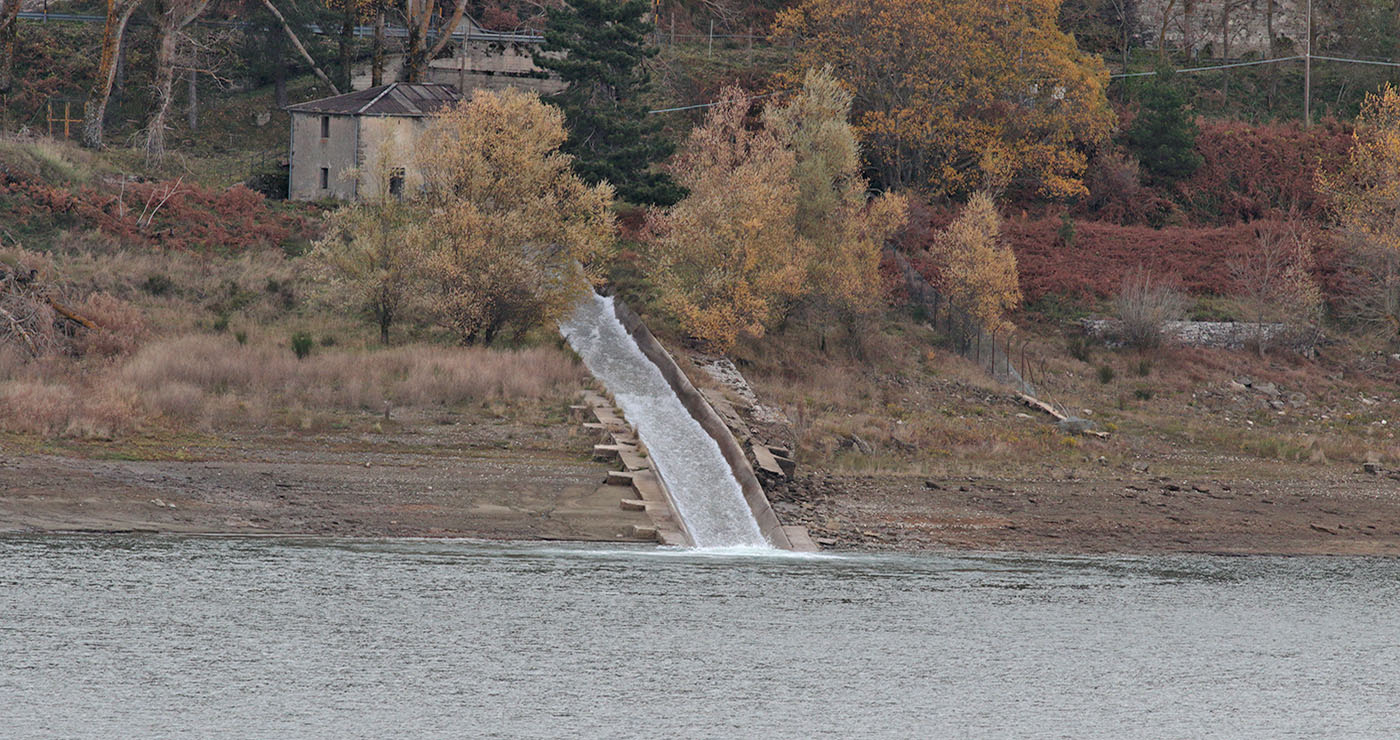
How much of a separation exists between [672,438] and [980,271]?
2074cm

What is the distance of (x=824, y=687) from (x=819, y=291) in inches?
1213

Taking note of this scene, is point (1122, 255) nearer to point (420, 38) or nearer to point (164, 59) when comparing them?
point (420, 38)

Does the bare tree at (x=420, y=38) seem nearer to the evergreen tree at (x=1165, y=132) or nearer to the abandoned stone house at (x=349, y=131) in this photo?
the abandoned stone house at (x=349, y=131)

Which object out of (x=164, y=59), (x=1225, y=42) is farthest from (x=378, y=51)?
(x=1225, y=42)

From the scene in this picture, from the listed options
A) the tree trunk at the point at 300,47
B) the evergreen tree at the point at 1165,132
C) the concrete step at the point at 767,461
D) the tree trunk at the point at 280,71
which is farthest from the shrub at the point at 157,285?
the evergreen tree at the point at 1165,132

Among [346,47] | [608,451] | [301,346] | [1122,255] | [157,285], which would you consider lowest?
[608,451]

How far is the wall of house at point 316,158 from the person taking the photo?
67.7 metres

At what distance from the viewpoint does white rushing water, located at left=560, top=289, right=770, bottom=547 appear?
38.5 m

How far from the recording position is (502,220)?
167 feet

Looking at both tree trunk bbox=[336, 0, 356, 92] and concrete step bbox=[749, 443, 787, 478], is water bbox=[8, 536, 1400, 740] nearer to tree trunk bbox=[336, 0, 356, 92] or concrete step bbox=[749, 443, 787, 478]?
concrete step bbox=[749, 443, 787, 478]

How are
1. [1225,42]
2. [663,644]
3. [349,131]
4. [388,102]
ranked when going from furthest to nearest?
[1225,42] → [388,102] → [349,131] → [663,644]

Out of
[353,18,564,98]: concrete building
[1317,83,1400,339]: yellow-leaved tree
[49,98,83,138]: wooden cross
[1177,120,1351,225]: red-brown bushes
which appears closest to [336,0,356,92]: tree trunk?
[353,18,564,98]: concrete building

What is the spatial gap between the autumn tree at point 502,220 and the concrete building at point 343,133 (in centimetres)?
1355

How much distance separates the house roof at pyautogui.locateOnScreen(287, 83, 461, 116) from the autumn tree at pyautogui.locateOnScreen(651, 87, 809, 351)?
16767mm
